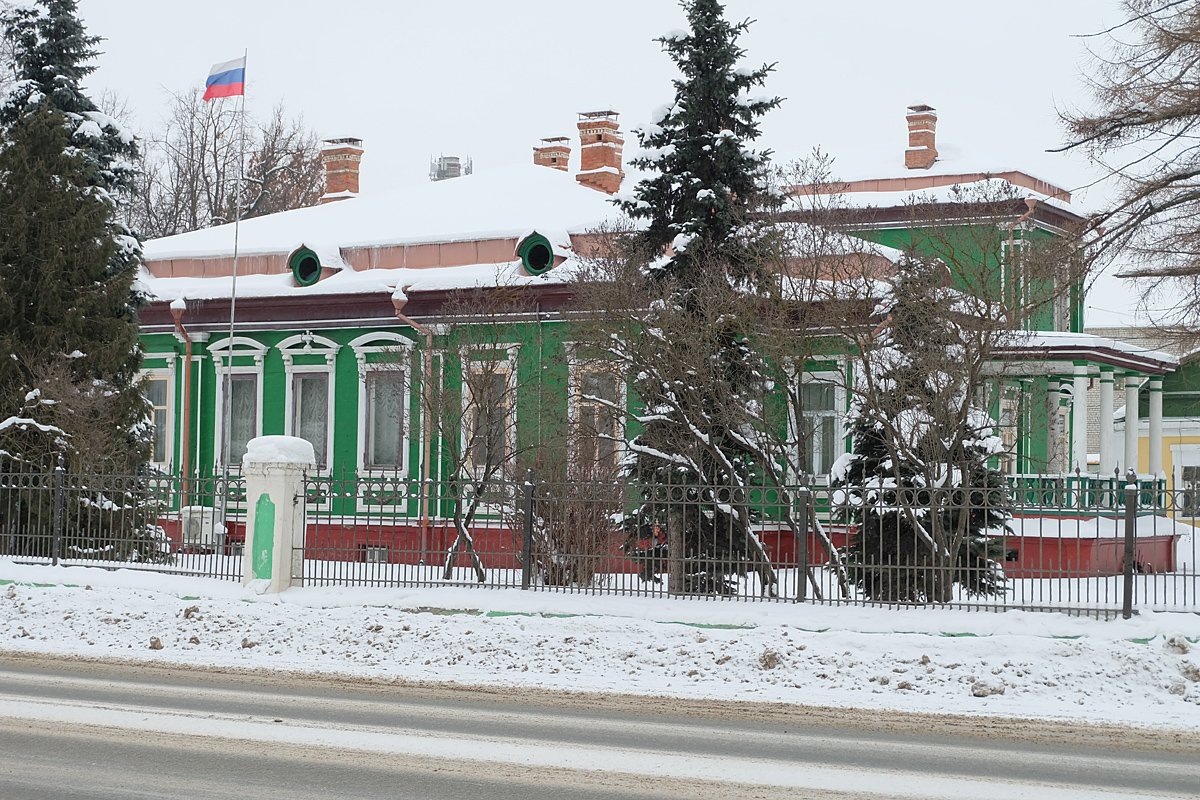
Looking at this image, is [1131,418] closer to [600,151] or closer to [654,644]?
[600,151]

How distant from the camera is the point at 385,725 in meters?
10.6

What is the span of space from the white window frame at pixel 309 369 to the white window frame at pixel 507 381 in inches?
150

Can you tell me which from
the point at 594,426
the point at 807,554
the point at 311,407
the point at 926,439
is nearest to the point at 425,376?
the point at 594,426

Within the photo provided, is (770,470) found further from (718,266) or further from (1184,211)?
(1184,211)

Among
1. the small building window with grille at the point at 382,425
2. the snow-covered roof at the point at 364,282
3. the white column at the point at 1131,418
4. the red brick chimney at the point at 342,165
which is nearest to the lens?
the white column at the point at 1131,418

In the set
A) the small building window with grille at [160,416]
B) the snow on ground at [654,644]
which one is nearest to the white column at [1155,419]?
the snow on ground at [654,644]

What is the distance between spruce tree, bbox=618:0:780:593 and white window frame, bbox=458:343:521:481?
12.5ft

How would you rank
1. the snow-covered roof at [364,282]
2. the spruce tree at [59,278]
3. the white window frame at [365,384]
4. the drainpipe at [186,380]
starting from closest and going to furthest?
the spruce tree at [59,278], the snow-covered roof at [364,282], the white window frame at [365,384], the drainpipe at [186,380]

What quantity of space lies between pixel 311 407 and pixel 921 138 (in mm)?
13558

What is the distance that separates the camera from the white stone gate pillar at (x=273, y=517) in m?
16.7

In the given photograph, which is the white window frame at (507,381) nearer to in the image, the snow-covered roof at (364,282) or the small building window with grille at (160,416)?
the snow-covered roof at (364,282)

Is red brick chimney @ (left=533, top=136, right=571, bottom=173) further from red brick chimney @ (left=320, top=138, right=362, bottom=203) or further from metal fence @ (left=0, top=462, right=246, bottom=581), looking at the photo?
metal fence @ (left=0, top=462, right=246, bottom=581)

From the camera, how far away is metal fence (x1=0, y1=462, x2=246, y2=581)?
17.7m

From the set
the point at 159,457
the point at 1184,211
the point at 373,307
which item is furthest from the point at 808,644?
the point at 159,457
